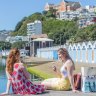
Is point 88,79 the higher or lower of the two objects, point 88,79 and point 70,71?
the lower

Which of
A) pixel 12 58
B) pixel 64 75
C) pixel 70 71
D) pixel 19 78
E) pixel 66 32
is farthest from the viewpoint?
pixel 66 32

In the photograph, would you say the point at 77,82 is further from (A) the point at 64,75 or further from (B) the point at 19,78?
(B) the point at 19,78

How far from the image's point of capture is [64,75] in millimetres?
10797

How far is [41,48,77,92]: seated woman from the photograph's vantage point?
10.6m

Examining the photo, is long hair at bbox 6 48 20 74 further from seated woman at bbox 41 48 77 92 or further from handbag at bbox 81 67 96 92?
handbag at bbox 81 67 96 92

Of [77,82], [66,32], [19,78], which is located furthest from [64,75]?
[66,32]

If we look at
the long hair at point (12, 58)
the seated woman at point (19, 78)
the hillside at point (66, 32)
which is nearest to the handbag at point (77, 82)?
the seated woman at point (19, 78)

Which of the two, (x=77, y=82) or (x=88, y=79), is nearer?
(x=88, y=79)

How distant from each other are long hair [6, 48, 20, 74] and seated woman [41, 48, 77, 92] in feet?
3.72

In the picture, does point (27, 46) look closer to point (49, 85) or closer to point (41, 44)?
point (41, 44)

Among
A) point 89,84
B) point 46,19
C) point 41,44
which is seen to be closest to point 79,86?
point 89,84

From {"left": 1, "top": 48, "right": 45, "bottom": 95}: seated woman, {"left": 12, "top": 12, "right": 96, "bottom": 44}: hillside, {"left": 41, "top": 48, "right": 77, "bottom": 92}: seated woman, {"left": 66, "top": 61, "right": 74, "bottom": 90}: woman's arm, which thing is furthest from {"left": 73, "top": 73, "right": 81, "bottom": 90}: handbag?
{"left": 12, "top": 12, "right": 96, "bottom": 44}: hillside

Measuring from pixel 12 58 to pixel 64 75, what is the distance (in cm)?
149

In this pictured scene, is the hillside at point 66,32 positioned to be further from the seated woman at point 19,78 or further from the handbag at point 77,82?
the seated woman at point 19,78
